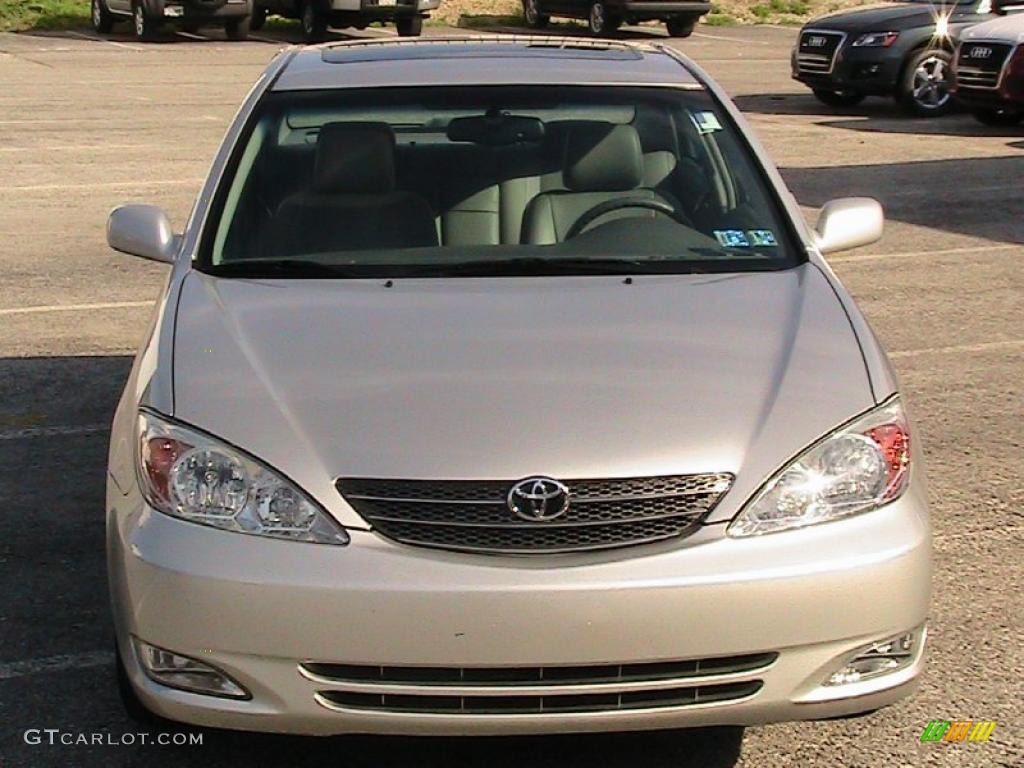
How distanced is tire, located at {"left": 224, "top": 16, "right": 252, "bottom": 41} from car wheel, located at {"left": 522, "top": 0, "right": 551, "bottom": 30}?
5158 millimetres

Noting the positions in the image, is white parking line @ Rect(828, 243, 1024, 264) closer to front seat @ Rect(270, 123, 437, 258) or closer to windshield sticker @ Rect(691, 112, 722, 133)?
windshield sticker @ Rect(691, 112, 722, 133)

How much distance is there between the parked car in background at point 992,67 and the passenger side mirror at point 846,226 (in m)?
12.2

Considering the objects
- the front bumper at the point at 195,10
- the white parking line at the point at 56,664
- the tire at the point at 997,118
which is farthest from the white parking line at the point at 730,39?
the white parking line at the point at 56,664

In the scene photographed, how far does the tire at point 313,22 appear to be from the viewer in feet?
93.0

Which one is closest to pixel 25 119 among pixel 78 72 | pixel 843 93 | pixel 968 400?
pixel 78 72

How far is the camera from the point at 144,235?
5.34 meters

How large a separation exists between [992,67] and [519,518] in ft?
48.2

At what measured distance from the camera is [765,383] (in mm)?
4039

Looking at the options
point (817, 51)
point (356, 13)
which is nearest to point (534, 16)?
point (356, 13)

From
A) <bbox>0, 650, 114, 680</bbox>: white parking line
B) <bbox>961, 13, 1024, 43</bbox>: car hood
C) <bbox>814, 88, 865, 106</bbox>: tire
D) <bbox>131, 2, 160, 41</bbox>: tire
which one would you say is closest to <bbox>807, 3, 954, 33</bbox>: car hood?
<bbox>814, 88, 865, 106</bbox>: tire

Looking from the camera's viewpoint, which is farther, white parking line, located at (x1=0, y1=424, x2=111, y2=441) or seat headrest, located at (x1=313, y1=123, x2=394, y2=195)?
white parking line, located at (x1=0, y1=424, x2=111, y2=441)

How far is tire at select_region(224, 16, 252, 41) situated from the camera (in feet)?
94.8

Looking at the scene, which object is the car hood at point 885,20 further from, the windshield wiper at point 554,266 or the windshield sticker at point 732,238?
the windshield wiper at point 554,266

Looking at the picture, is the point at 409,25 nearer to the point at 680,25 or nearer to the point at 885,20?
the point at 680,25
